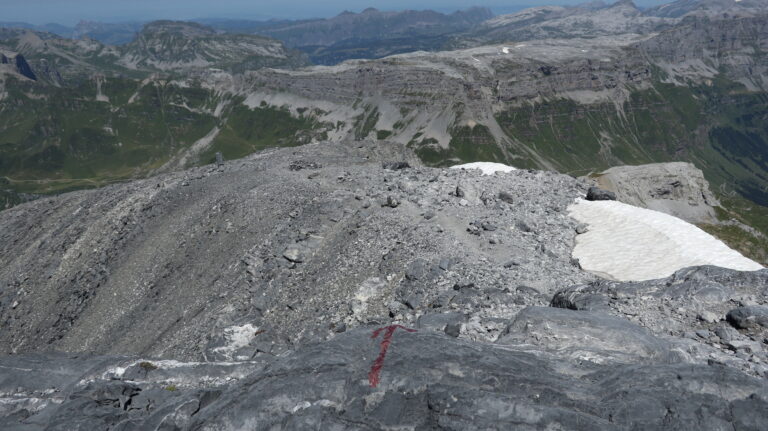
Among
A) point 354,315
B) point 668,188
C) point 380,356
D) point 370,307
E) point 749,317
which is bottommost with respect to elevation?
point 668,188

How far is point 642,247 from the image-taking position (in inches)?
1275

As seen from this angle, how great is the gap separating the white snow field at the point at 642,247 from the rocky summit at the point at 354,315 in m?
1.80

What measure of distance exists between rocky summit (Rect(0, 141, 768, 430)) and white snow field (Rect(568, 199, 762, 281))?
180 centimetres

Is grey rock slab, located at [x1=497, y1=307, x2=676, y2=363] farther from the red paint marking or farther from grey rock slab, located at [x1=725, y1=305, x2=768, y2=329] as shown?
the red paint marking

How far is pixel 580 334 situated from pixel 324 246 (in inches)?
834

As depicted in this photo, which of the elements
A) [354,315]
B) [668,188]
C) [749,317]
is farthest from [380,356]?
[668,188]

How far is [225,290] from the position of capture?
1350 inches

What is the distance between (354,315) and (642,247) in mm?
21138

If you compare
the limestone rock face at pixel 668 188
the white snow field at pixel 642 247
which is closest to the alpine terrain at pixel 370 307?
the white snow field at pixel 642 247

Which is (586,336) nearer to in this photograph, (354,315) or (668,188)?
(354,315)

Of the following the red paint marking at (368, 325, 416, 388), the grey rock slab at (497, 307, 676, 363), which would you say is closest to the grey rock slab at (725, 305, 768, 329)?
the grey rock slab at (497, 307, 676, 363)

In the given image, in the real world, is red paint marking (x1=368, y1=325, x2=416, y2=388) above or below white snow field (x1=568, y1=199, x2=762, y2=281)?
above

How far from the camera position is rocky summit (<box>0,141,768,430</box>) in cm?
1326

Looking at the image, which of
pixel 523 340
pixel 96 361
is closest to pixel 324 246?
pixel 96 361
